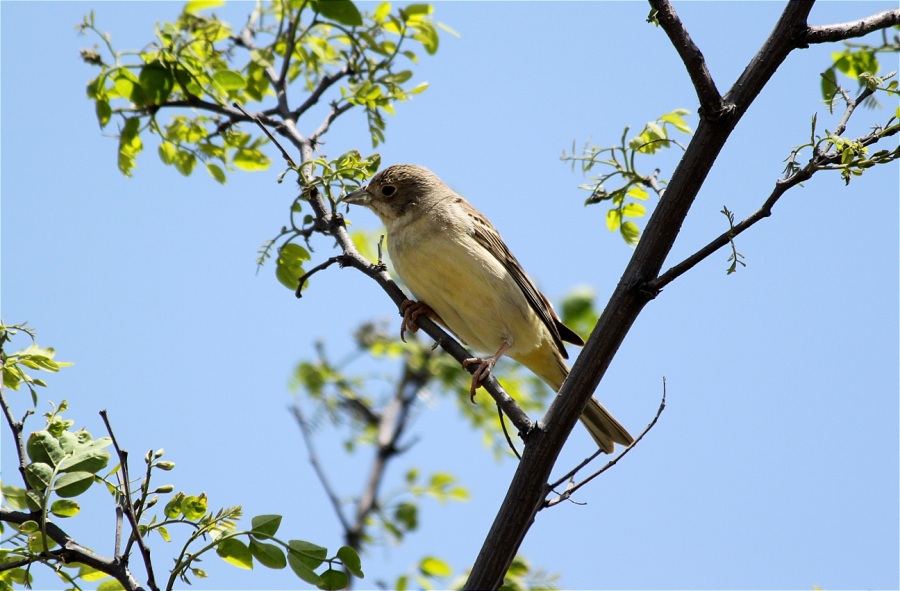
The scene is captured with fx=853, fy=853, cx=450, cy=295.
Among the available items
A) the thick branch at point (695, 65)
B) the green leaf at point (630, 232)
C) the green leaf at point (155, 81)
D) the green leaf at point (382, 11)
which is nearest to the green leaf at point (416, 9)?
the green leaf at point (382, 11)

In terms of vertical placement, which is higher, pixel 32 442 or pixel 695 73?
pixel 695 73

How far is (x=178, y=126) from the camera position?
16.9 ft

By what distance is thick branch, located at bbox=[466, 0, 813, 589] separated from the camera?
291cm

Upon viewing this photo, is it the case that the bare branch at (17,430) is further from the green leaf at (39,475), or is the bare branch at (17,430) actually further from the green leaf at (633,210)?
the green leaf at (633,210)

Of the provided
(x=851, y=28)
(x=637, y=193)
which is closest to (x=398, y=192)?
(x=637, y=193)

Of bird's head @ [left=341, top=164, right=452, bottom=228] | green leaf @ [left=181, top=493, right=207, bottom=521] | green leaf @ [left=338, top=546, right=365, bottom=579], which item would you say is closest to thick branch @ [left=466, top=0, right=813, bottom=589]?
green leaf @ [left=338, top=546, right=365, bottom=579]

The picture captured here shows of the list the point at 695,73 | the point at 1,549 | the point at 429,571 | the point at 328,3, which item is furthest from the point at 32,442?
the point at 328,3

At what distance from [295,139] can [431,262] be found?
139 centimetres

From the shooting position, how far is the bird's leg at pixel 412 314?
4.96 m

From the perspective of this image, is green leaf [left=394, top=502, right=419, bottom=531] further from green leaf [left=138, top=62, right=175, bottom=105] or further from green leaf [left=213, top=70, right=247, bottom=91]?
green leaf [left=138, top=62, right=175, bottom=105]

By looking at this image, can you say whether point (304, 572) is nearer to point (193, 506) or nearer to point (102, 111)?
point (193, 506)

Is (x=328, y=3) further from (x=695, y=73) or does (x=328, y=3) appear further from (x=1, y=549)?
(x=1, y=549)

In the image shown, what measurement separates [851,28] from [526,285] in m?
3.35

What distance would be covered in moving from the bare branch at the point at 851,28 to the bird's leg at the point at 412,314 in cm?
A: 238
